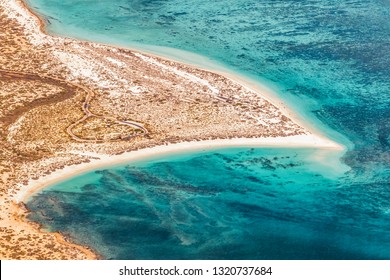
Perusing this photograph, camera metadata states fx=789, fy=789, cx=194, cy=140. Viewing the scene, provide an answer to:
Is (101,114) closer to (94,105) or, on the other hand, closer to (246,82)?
(94,105)

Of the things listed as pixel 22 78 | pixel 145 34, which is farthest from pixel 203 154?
pixel 145 34

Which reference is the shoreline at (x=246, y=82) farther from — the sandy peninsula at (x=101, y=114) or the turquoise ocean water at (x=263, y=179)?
the turquoise ocean water at (x=263, y=179)

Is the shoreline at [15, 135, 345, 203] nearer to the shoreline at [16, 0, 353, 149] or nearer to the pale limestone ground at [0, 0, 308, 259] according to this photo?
the pale limestone ground at [0, 0, 308, 259]

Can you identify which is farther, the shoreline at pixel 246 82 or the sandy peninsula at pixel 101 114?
the shoreline at pixel 246 82

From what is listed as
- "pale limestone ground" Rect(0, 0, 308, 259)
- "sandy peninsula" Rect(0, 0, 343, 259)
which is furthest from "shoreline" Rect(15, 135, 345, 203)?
"pale limestone ground" Rect(0, 0, 308, 259)

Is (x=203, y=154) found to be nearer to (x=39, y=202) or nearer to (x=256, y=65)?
(x=39, y=202)

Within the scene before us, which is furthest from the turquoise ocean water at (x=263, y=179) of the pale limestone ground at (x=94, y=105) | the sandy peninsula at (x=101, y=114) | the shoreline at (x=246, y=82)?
the pale limestone ground at (x=94, y=105)

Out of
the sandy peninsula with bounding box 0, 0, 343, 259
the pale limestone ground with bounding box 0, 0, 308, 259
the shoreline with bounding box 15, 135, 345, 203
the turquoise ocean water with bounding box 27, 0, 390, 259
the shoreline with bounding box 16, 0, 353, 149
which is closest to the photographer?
the turquoise ocean water with bounding box 27, 0, 390, 259
